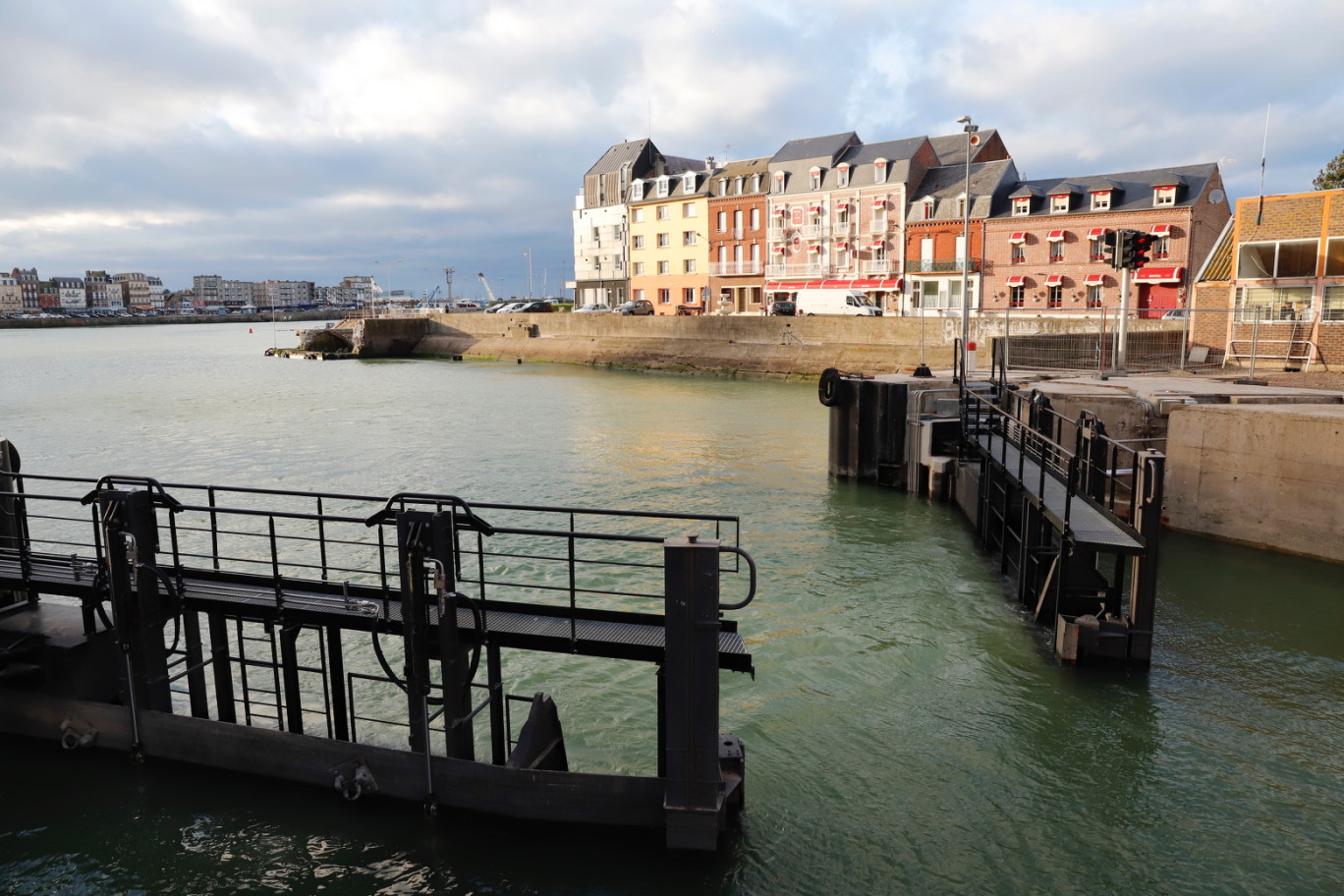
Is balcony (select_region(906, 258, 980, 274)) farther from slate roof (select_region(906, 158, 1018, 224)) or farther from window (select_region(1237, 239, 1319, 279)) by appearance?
window (select_region(1237, 239, 1319, 279))

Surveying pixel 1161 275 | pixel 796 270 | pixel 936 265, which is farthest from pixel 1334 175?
pixel 796 270

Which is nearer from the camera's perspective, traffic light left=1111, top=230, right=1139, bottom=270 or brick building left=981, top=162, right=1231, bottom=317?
traffic light left=1111, top=230, right=1139, bottom=270

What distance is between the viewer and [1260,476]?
15.8 m

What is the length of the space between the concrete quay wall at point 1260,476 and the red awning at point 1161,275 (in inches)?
1522

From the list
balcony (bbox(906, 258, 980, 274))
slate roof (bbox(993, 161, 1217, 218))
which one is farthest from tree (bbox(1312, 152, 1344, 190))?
balcony (bbox(906, 258, 980, 274))

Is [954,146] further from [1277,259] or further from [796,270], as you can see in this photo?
[1277,259]

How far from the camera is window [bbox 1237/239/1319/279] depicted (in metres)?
26.0

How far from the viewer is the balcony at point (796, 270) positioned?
69250 mm

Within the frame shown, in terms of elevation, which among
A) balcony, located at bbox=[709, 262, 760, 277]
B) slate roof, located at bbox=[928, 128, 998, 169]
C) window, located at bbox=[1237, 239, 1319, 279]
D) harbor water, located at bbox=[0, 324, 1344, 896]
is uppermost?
slate roof, located at bbox=[928, 128, 998, 169]

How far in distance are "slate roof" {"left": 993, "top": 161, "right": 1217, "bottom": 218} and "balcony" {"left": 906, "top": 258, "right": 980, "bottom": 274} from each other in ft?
11.6

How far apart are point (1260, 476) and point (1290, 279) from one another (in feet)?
45.5

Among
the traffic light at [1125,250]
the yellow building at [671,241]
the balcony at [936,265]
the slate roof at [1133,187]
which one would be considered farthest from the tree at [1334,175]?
the yellow building at [671,241]

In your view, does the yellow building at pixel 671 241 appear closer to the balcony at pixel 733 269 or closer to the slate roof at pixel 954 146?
the balcony at pixel 733 269

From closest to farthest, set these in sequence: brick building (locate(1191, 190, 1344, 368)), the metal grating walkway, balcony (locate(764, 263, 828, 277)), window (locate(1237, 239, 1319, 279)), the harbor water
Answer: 1. the harbor water
2. the metal grating walkway
3. brick building (locate(1191, 190, 1344, 368))
4. window (locate(1237, 239, 1319, 279))
5. balcony (locate(764, 263, 828, 277))
